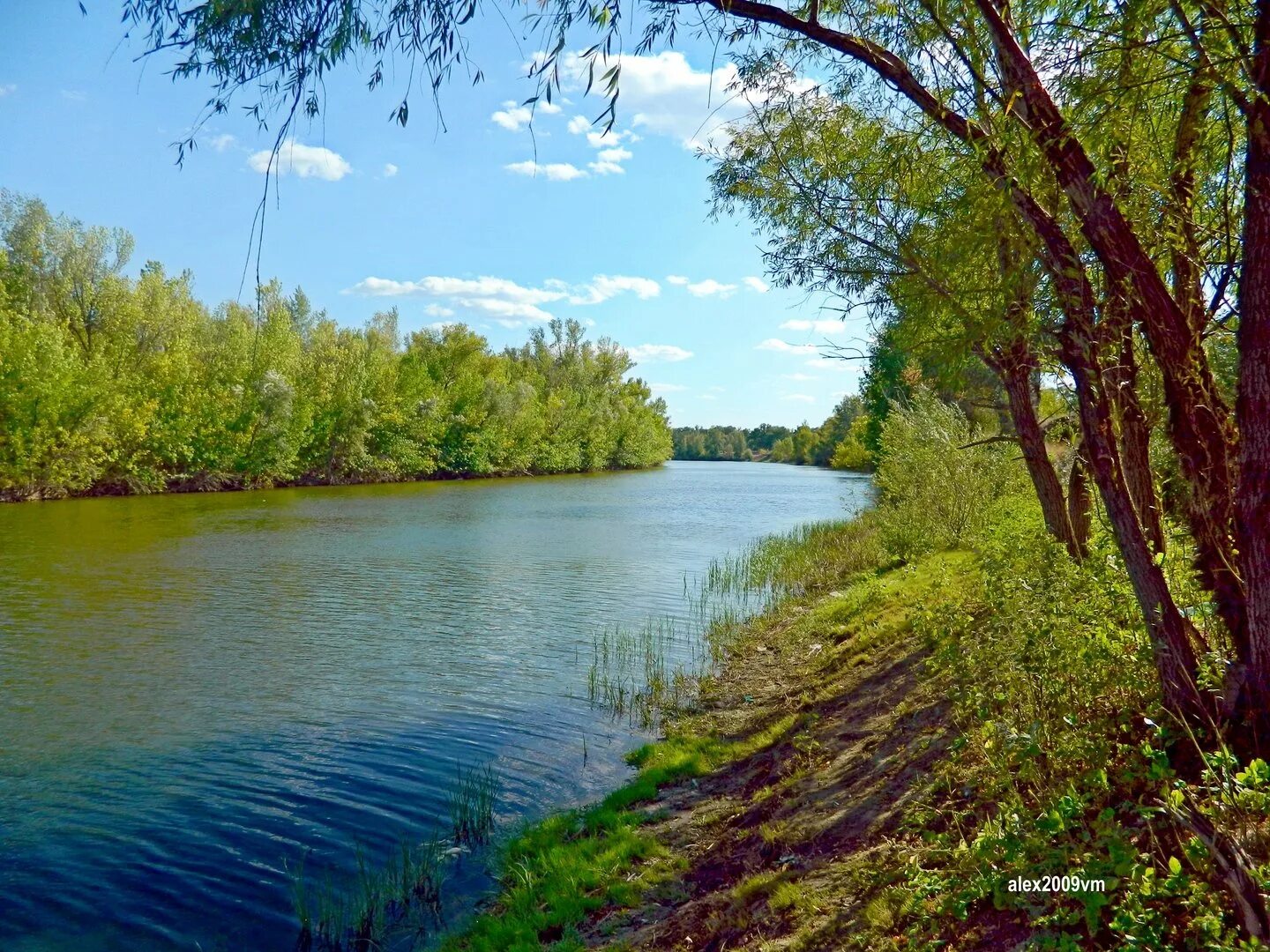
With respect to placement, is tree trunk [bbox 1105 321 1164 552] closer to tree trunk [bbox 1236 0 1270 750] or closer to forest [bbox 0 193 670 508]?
tree trunk [bbox 1236 0 1270 750]

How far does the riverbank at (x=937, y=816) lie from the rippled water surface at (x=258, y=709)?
1128mm

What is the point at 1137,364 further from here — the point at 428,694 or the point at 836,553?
the point at 836,553

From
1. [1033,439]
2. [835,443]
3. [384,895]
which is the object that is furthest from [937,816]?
[835,443]

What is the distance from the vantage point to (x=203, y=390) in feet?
166

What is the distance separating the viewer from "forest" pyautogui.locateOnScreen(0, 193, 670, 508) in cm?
4094

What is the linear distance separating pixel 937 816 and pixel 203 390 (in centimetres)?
5487

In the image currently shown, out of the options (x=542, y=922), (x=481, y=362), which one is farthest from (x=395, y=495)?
(x=542, y=922)

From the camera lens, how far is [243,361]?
5481 cm

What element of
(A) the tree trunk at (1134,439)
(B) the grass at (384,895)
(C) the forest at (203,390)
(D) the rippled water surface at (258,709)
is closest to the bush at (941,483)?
(D) the rippled water surface at (258,709)

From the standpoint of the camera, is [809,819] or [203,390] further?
[203,390]

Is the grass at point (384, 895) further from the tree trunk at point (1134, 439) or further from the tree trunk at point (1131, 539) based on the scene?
the tree trunk at point (1134, 439)

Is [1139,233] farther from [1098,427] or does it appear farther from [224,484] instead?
[224,484]

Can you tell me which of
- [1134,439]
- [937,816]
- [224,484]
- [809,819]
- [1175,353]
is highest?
[1175,353]

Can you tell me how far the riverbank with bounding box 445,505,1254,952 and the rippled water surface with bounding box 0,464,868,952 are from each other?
1.13 m
